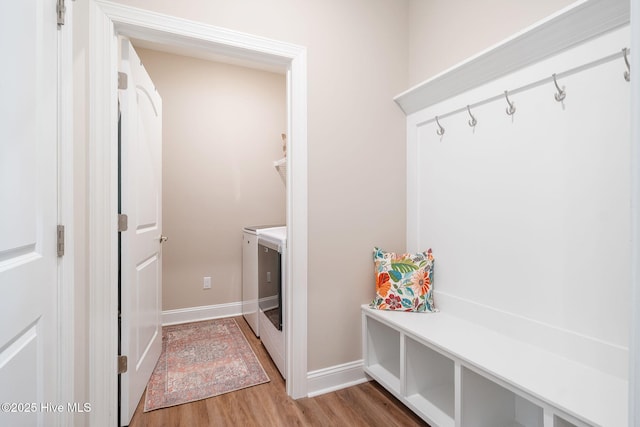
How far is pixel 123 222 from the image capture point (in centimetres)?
158

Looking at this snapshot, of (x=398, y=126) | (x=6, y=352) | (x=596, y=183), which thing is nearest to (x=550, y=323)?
(x=596, y=183)

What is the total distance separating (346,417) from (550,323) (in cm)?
111

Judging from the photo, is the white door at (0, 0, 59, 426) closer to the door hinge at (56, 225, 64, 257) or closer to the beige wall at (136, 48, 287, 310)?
the door hinge at (56, 225, 64, 257)

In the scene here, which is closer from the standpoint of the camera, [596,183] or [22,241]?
[22,241]

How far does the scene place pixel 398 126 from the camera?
85.4 inches

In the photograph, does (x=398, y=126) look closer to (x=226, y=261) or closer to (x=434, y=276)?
(x=434, y=276)

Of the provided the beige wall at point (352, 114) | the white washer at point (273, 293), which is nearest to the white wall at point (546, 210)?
the beige wall at point (352, 114)

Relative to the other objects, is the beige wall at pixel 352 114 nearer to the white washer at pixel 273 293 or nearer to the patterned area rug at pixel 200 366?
the white washer at pixel 273 293

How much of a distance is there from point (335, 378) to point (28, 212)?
5.74 feet

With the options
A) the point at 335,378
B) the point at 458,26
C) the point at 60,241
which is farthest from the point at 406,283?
the point at 60,241

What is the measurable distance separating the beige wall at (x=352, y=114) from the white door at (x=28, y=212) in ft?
3.15

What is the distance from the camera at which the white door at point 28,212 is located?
79 cm

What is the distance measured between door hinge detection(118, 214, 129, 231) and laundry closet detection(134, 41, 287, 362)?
148cm

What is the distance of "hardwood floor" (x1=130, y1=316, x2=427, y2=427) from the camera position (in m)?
1.64
